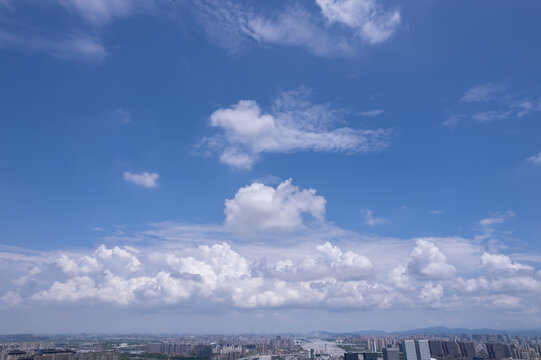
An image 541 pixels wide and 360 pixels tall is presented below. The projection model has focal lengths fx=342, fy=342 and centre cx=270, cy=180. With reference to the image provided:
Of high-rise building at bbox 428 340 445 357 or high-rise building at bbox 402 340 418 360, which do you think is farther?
high-rise building at bbox 428 340 445 357

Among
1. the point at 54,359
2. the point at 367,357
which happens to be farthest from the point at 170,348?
the point at 367,357

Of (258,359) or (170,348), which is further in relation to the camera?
(170,348)

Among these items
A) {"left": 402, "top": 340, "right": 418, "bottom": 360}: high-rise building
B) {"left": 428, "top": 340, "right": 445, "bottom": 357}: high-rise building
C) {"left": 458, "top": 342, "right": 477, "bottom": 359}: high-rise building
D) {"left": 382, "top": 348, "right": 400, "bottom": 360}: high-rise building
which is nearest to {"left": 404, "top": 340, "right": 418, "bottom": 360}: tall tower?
{"left": 402, "top": 340, "right": 418, "bottom": 360}: high-rise building

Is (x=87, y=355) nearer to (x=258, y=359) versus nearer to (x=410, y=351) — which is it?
(x=258, y=359)

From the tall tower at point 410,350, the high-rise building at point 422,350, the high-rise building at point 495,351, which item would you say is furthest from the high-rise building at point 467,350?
the tall tower at point 410,350

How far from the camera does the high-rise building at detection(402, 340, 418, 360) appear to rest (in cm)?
11900

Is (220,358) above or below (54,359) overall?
below

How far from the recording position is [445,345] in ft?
525

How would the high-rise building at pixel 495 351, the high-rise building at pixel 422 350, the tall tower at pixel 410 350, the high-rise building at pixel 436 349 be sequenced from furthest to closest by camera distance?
the high-rise building at pixel 436 349
the high-rise building at pixel 495 351
the high-rise building at pixel 422 350
the tall tower at pixel 410 350

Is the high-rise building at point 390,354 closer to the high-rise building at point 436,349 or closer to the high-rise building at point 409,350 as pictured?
the high-rise building at point 409,350

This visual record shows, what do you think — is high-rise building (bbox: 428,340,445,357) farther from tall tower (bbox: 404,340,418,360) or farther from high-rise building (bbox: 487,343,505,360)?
tall tower (bbox: 404,340,418,360)

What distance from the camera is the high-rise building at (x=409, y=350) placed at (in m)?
119

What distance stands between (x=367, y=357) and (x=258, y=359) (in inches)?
2030

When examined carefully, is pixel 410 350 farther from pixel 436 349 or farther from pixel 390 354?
pixel 436 349
